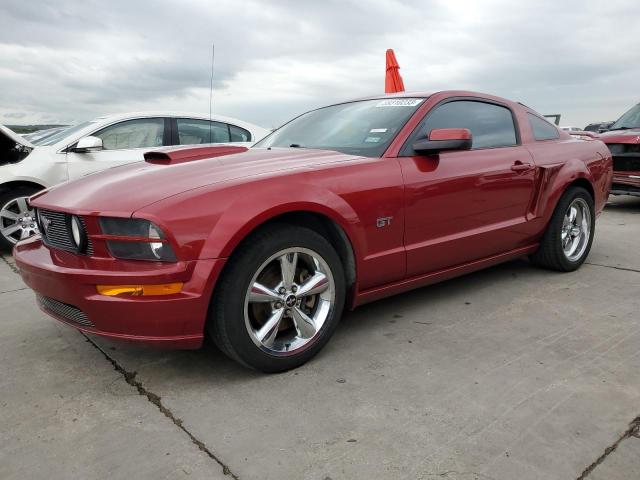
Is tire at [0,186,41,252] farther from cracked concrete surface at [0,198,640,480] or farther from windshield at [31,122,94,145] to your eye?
cracked concrete surface at [0,198,640,480]

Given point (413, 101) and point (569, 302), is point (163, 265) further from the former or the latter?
point (569, 302)

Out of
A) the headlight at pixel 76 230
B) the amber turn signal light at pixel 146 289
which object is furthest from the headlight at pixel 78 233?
the amber turn signal light at pixel 146 289

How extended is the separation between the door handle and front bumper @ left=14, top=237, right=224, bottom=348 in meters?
2.25

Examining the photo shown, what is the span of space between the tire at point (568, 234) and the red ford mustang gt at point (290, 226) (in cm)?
30

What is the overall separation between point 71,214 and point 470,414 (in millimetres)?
1901

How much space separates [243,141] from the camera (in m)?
6.91

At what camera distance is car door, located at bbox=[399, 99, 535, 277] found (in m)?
3.06

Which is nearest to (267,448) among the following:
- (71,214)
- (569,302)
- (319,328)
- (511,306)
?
(319,328)

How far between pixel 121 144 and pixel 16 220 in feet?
4.54

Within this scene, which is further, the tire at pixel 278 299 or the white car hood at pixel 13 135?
the white car hood at pixel 13 135

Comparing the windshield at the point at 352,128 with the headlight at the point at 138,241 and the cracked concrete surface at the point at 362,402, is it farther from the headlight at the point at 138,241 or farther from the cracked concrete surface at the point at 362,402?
the headlight at the point at 138,241

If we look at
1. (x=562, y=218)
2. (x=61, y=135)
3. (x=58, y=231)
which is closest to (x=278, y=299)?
(x=58, y=231)

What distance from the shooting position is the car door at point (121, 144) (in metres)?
5.82

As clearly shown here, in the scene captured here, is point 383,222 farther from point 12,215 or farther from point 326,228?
point 12,215
